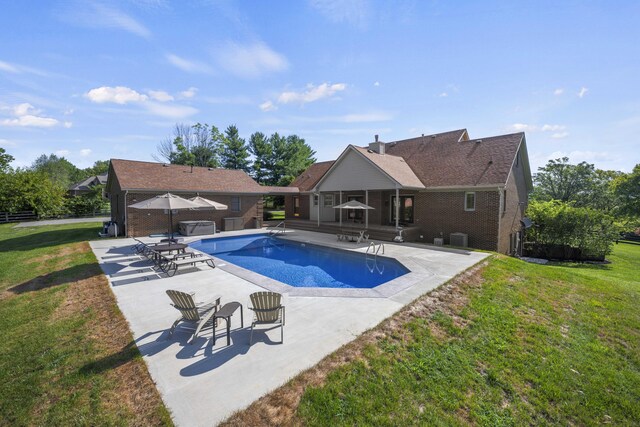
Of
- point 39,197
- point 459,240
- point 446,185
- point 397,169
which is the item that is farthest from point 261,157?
point 459,240

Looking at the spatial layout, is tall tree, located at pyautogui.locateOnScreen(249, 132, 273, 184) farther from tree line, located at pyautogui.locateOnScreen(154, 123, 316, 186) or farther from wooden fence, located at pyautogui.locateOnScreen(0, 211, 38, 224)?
wooden fence, located at pyautogui.locateOnScreen(0, 211, 38, 224)

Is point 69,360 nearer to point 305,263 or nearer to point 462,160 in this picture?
point 305,263

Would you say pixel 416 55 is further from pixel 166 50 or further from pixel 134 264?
pixel 134 264

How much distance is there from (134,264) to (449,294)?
10.9 meters

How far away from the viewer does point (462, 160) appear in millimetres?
16969

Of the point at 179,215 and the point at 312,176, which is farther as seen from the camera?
the point at 312,176

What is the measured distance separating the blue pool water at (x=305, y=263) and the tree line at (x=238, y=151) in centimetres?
2361

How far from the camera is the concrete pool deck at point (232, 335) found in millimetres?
3594

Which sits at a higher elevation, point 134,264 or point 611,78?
point 611,78

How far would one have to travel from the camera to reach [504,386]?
13.6ft

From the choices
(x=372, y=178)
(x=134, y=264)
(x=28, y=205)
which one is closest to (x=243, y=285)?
(x=134, y=264)

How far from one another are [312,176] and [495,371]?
22320mm

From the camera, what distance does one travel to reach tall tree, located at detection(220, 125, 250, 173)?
42.7 m

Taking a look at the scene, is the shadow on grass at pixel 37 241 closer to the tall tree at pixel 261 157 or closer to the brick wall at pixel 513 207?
the brick wall at pixel 513 207
